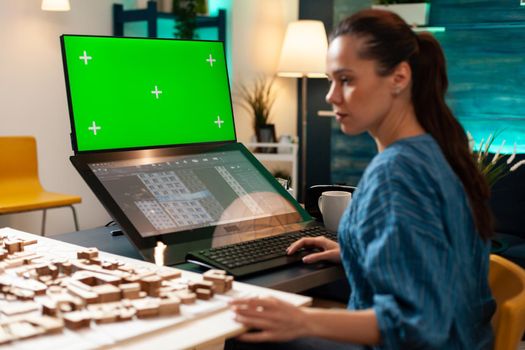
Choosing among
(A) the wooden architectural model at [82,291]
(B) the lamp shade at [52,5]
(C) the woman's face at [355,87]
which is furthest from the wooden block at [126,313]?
(B) the lamp shade at [52,5]

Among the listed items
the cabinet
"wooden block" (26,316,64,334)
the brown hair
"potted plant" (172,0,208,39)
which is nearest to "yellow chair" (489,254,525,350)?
the brown hair

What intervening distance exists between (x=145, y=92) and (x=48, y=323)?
0.87 metres

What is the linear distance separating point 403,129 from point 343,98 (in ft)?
0.38

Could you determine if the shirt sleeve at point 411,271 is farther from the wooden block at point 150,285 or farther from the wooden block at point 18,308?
the wooden block at point 18,308

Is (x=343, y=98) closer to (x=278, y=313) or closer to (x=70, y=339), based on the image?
(x=278, y=313)

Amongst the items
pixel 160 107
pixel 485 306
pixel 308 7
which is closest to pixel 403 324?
pixel 485 306

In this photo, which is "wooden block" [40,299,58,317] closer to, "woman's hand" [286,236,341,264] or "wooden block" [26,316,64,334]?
"wooden block" [26,316,64,334]

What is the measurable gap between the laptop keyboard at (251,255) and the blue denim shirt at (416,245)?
287mm

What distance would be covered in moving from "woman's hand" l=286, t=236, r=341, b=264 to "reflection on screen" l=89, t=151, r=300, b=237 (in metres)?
0.20

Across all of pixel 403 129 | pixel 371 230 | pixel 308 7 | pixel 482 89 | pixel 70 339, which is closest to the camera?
pixel 70 339

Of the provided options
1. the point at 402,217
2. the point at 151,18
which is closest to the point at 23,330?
the point at 402,217

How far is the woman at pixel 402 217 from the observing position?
3.46 ft

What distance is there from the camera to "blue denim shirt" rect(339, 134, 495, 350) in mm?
1051

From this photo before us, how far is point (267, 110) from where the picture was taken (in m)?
5.45
